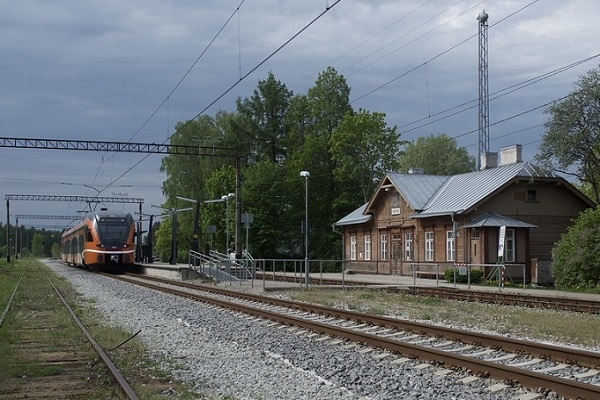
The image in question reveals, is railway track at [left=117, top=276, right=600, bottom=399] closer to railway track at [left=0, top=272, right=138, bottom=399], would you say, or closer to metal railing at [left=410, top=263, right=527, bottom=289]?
railway track at [left=0, top=272, right=138, bottom=399]

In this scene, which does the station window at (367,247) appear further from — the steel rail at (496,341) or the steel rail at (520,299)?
the steel rail at (496,341)

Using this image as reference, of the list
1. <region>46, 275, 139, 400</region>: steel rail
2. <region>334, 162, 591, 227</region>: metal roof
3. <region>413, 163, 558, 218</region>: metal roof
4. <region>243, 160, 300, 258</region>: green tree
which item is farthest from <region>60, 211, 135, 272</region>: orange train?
<region>46, 275, 139, 400</region>: steel rail

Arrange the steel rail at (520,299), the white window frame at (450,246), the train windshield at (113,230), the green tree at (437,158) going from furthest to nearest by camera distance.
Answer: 1. the green tree at (437,158)
2. the train windshield at (113,230)
3. the white window frame at (450,246)
4. the steel rail at (520,299)

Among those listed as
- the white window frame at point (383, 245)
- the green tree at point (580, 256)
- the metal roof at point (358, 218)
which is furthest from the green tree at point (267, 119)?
the green tree at point (580, 256)

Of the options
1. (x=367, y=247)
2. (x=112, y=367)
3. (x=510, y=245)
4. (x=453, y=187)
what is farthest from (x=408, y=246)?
(x=112, y=367)

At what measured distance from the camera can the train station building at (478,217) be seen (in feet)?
118

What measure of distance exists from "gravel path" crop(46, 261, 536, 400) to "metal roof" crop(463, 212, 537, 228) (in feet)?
68.5

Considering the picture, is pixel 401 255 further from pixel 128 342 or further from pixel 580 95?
pixel 128 342

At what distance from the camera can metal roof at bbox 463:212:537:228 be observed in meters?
35.2

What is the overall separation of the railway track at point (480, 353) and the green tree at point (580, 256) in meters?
15.2

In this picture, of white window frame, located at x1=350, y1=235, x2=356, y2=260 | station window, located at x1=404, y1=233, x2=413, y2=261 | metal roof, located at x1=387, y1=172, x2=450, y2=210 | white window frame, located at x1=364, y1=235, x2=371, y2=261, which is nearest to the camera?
metal roof, located at x1=387, y1=172, x2=450, y2=210

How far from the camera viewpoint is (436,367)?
10.2m

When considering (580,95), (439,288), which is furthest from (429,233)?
(439,288)

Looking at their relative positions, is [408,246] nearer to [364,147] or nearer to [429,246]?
[429,246]
